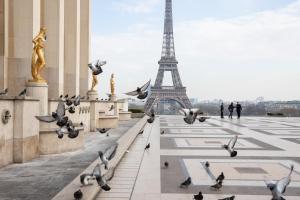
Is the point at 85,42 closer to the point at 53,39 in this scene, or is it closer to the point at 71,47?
the point at 71,47

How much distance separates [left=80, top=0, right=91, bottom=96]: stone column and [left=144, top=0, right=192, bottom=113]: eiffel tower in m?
43.6

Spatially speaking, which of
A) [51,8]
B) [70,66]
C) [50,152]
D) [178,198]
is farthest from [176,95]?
[178,198]

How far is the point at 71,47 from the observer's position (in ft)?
89.0

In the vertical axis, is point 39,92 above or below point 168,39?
below

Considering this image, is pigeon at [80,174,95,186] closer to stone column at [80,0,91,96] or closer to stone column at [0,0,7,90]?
stone column at [0,0,7,90]

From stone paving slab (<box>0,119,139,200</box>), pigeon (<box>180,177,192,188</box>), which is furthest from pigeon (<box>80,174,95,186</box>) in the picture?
pigeon (<box>180,177,192,188</box>)

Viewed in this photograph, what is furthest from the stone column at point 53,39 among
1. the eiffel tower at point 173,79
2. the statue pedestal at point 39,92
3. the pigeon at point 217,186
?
the eiffel tower at point 173,79

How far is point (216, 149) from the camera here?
1802cm

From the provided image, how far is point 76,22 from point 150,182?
18.5 meters

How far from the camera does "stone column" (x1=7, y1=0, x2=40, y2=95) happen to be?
17.7 meters

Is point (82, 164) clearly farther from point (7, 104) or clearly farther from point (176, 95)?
point (176, 95)

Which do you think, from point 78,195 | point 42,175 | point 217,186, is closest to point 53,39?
point 42,175

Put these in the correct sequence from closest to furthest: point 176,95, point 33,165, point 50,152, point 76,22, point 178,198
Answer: point 178,198 < point 33,165 < point 50,152 < point 76,22 < point 176,95

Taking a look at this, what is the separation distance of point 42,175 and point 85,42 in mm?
21912
